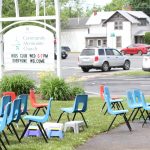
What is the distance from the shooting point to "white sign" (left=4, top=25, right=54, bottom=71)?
2153 cm

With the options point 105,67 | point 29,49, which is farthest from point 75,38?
point 29,49

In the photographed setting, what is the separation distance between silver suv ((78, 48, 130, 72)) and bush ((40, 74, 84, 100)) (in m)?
18.2

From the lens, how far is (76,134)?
12547 millimetres

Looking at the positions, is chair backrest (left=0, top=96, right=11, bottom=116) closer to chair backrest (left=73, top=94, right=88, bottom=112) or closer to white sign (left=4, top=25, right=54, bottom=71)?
chair backrest (left=73, top=94, right=88, bottom=112)

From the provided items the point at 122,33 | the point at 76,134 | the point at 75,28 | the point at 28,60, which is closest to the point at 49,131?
the point at 76,134

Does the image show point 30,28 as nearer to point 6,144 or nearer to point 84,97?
point 84,97

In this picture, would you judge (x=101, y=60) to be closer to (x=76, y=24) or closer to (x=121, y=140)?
(x=121, y=140)

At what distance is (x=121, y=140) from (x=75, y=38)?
82564 millimetres

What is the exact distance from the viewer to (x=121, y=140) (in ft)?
39.5

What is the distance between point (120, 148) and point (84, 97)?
9.07 ft

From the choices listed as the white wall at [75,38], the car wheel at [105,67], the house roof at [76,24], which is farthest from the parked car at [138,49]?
the car wheel at [105,67]

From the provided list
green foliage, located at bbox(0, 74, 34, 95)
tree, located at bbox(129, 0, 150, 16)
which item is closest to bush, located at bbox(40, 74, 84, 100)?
green foliage, located at bbox(0, 74, 34, 95)

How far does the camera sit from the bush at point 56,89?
2016 cm

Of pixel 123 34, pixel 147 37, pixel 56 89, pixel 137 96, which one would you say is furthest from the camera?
pixel 123 34
